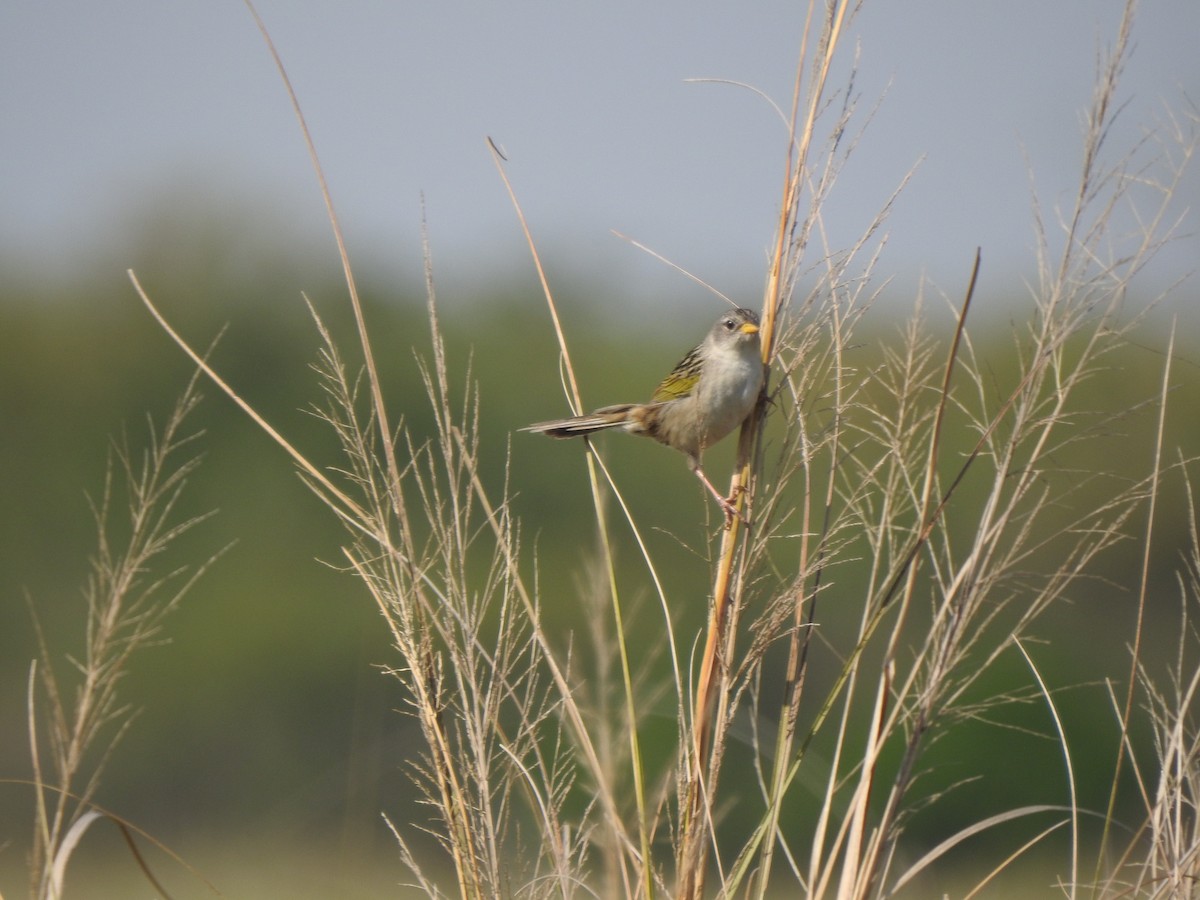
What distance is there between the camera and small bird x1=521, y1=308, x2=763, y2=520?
3.61m

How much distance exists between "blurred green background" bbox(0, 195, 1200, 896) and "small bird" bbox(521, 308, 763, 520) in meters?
20.7

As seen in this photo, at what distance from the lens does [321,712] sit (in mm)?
28438

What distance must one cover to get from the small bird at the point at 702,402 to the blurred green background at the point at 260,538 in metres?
20.7

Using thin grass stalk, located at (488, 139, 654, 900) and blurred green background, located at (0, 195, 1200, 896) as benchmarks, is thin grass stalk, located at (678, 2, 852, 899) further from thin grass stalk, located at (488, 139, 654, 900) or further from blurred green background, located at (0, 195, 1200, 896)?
blurred green background, located at (0, 195, 1200, 896)

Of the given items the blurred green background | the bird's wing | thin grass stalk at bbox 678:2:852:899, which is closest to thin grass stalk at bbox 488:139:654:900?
thin grass stalk at bbox 678:2:852:899

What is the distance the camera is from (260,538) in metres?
28.8

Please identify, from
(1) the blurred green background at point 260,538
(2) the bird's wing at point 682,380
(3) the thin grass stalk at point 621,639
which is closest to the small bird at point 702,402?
(2) the bird's wing at point 682,380

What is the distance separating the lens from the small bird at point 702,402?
3.61 m

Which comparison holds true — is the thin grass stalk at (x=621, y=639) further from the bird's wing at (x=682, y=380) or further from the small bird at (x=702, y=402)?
the bird's wing at (x=682, y=380)

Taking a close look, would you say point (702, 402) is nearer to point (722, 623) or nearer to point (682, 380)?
point (682, 380)

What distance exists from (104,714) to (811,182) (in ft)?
6.82

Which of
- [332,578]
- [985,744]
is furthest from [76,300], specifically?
[985,744]

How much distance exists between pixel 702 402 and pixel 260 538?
87.0 ft

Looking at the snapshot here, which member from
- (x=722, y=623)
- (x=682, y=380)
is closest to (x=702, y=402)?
(x=682, y=380)
